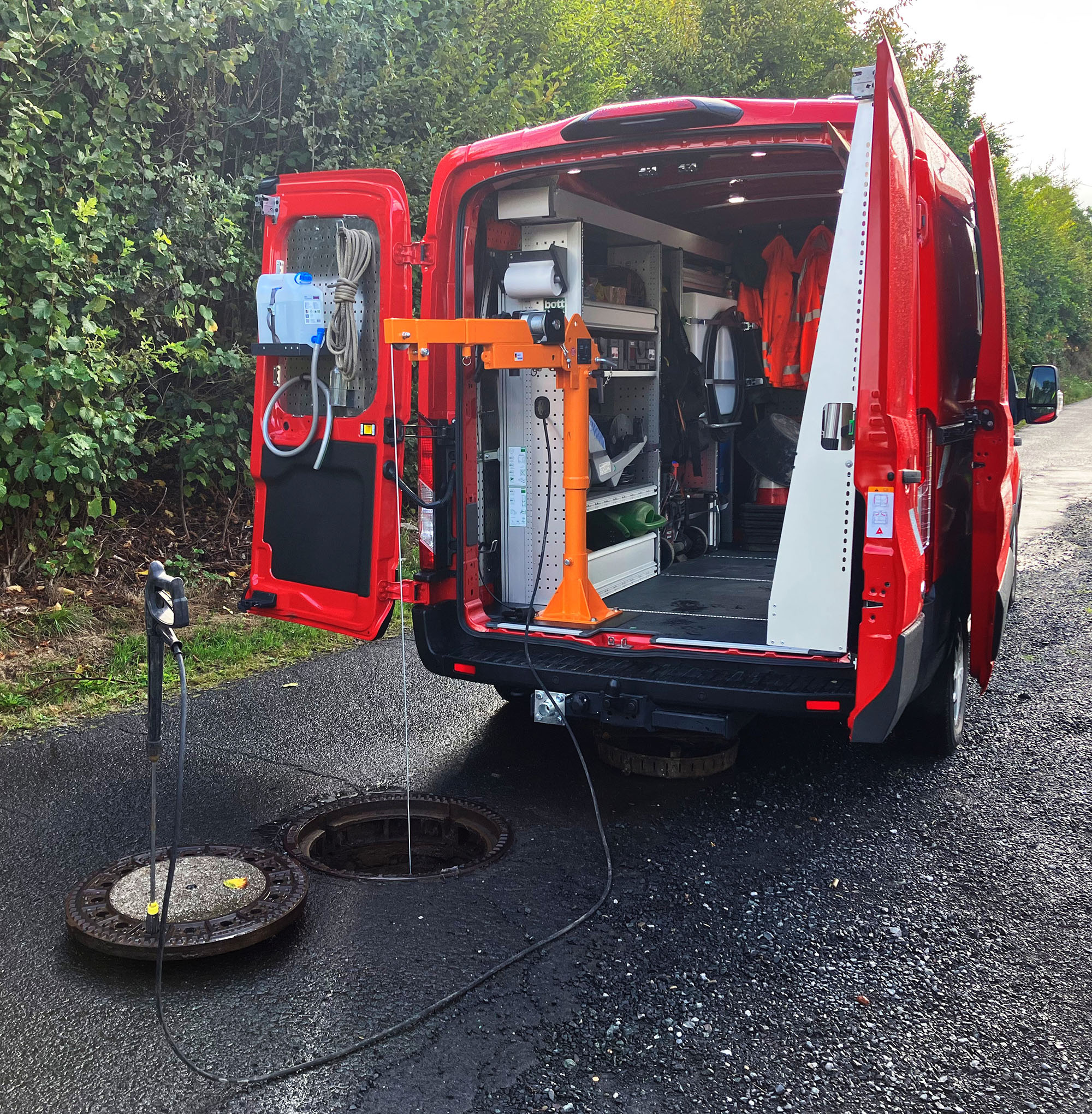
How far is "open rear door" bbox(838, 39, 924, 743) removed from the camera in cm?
374

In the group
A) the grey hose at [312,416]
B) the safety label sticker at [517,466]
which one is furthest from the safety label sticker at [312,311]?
the safety label sticker at [517,466]

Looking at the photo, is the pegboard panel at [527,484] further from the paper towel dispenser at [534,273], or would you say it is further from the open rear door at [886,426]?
the open rear door at [886,426]

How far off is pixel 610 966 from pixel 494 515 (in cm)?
255

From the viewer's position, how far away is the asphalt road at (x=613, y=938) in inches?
113

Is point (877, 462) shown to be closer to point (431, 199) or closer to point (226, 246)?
point (431, 199)

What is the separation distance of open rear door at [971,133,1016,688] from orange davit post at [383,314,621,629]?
69.5 inches

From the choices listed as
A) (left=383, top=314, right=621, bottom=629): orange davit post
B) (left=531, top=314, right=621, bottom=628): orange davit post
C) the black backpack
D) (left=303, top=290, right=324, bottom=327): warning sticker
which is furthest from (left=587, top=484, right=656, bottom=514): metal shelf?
(left=303, top=290, right=324, bottom=327): warning sticker

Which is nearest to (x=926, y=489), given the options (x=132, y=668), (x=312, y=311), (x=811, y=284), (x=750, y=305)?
(x=312, y=311)

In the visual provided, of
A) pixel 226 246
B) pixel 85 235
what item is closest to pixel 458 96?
pixel 226 246

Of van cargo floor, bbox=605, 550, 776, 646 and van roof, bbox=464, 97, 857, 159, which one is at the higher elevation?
van roof, bbox=464, 97, 857, 159

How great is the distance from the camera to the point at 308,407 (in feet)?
16.6

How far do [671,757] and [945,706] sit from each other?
1.33 m

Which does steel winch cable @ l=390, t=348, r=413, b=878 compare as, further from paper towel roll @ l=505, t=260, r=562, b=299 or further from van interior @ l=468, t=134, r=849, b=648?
paper towel roll @ l=505, t=260, r=562, b=299

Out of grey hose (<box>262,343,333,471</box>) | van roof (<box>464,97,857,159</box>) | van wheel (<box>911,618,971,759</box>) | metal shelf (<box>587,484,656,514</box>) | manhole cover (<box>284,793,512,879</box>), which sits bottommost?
manhole cover (<box>284,793,512,879</box>)
